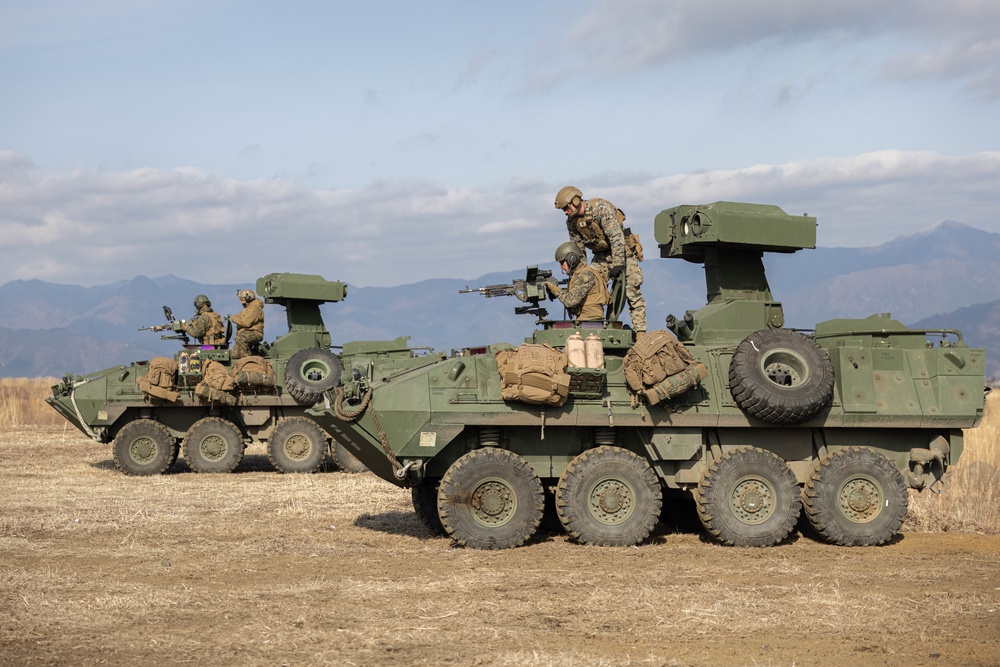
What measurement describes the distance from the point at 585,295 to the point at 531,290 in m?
0.58

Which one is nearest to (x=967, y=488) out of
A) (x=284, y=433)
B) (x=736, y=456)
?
(x=736, y=456)

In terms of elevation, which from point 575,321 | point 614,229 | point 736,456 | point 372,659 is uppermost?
point 614,229

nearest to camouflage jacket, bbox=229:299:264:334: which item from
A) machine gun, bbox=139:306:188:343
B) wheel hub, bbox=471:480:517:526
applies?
machine gun, bbox=139:306:188:343

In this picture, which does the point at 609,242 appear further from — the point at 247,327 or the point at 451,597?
the point at 247,327

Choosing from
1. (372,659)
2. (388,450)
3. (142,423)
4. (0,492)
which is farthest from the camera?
(142,423)

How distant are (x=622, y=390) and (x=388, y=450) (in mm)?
2430

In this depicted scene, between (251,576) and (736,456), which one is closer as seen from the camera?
(251,576)

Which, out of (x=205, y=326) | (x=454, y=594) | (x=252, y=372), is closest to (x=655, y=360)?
(x=454, y=594)

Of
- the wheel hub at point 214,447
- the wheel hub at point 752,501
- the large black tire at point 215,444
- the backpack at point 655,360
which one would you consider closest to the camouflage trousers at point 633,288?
the backpack at point 655,360

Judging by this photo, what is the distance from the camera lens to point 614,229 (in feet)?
43.0

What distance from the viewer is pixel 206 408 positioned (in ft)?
70.0

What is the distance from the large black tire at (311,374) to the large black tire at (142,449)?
7.66 feet

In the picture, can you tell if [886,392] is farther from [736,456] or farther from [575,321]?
[575,321]

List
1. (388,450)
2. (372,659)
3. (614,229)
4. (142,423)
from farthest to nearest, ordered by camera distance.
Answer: (142,423) < (614,229) < (388,450) < (372,659)
